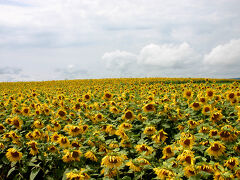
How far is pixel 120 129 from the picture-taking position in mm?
4113

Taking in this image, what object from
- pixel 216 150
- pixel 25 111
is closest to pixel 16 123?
pixel 25 111

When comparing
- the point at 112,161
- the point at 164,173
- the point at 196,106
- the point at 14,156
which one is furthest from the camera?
the point at 196,106

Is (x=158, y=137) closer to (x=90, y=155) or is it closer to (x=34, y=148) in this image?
(x=90, y=155)

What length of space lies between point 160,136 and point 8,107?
6.69m

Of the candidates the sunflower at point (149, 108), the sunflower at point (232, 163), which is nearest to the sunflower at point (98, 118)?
the sunflower at point (149, 108)

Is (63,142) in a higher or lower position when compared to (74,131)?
lower

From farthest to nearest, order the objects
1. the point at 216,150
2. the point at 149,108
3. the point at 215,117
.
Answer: the point at 149,108 < the point at 215,117 < the point at 216,150

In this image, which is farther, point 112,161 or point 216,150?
point 216,150

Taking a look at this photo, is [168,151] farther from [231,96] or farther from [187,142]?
[231,96]

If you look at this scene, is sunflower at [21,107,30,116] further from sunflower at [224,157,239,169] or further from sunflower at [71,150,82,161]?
sunflower at [224,157,239,169]

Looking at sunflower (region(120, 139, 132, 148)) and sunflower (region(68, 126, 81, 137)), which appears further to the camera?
sunflower (region(68, 126, 81, 137))

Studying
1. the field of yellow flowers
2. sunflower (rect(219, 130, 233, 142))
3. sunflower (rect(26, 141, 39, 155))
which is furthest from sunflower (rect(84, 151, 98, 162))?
sunflower (rect(219, 130, 233, 142))

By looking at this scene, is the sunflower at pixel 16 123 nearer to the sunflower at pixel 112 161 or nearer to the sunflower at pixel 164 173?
the sunflower at pixel 112 161

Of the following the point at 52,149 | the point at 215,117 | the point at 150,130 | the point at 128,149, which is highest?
the point at 215,117
